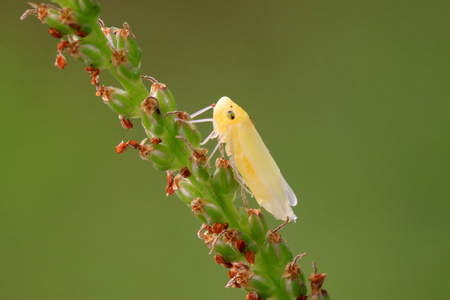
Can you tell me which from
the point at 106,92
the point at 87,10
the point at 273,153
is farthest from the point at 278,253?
the point at 273,153

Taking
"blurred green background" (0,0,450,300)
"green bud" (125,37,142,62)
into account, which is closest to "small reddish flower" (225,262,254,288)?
"green bud" (125,37,142,62)

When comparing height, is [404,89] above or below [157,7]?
below

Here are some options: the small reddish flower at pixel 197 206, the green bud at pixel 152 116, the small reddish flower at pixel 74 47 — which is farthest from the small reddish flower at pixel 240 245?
the small reddish flower at pixel 74 47

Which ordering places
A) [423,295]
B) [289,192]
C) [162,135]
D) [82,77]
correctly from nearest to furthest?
1. [162,135]
2. [289,192]
3. [423,295]
4. [82,77]

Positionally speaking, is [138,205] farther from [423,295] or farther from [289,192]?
[289,192]

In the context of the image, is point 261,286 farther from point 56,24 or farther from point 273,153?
point 273,153

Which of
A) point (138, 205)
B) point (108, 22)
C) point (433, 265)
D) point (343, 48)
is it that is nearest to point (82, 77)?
point (108, 22)

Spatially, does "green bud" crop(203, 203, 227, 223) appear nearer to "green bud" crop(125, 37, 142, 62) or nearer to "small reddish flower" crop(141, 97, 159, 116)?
"small reddish flower" crop(141, 97, 159, 116)
